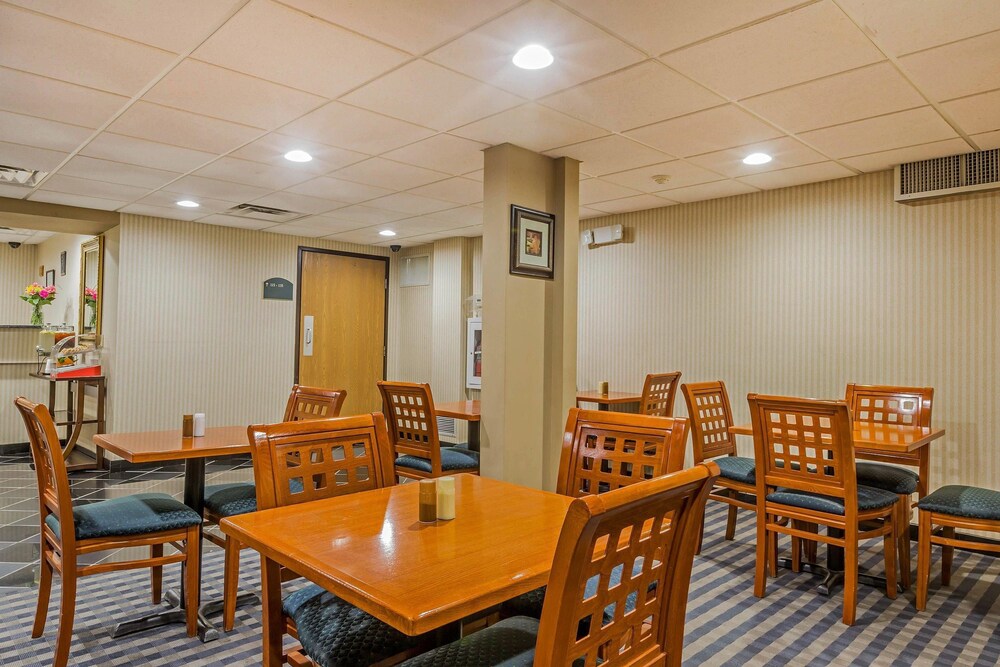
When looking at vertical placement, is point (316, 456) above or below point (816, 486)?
above

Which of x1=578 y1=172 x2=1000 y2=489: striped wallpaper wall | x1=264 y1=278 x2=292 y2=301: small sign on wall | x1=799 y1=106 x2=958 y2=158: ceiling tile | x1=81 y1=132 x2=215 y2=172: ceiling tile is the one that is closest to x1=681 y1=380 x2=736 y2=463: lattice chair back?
x1=578 y1=172 x2=1000 y2=489: striped wallpaper wall

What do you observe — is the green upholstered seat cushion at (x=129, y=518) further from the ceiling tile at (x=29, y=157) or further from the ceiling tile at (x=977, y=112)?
the ceiling tile at (x=977, y=112)

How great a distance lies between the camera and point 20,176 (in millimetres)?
4613

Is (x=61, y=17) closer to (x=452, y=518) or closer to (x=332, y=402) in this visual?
(x=332, y=402)

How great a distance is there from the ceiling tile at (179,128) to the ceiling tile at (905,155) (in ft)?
12.6

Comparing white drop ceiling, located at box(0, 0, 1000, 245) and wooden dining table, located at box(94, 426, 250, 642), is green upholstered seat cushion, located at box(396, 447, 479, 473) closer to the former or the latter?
wooden dining table, located at box(94, 426, 250, 642)

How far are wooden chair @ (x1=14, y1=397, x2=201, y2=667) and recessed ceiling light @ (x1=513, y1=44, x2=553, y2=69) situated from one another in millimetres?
2287

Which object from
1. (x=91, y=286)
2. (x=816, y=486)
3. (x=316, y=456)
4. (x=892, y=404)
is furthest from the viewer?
(x=91, y=286)

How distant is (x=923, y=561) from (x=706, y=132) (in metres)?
2.48

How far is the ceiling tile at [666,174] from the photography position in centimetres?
426

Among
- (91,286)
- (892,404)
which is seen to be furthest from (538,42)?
(91,286)

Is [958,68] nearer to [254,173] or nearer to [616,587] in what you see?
[616,587]

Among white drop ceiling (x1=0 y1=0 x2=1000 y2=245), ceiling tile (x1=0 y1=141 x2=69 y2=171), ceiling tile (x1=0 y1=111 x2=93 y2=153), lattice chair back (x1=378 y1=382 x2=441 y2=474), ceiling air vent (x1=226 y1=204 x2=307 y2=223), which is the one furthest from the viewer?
ceiling air vent (x1=226 y1=204 x2=307 y2=223)

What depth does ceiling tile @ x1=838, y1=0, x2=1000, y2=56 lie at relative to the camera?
2193 millimetres
